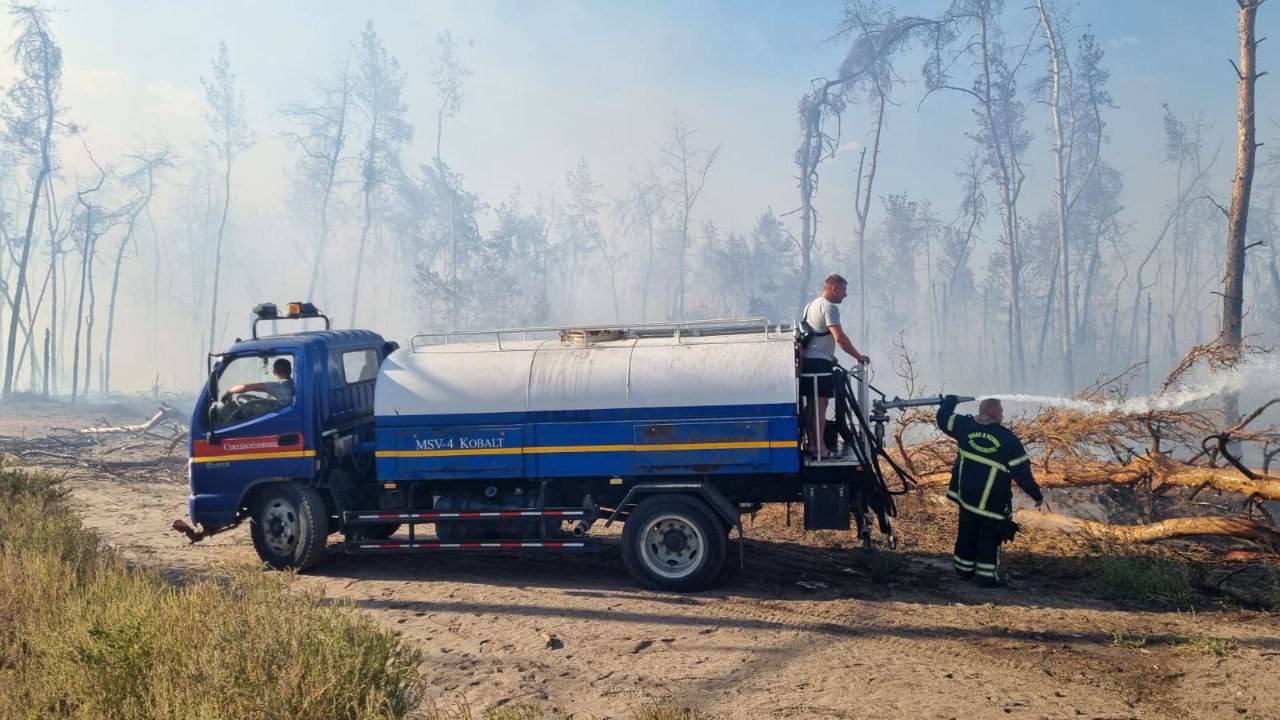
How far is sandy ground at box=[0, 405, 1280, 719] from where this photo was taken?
17.1 feet

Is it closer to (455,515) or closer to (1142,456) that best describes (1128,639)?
(1142,456)

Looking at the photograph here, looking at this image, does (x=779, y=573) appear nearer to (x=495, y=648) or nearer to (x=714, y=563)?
(x=714, y=563)

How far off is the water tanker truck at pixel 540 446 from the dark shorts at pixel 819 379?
122 mm

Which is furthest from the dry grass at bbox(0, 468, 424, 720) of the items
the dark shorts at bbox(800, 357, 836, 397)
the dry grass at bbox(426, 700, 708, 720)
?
the dark shorts at bbox(800, 357, 836, 397)

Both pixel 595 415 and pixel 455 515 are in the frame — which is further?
pixel 455 515

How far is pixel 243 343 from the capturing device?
29.6 feet

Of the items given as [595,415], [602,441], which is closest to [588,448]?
[602,441]

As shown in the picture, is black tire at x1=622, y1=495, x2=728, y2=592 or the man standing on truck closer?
black tire at x1=622, y1=495, x2=728, y2=592

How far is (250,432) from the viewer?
8.72 m

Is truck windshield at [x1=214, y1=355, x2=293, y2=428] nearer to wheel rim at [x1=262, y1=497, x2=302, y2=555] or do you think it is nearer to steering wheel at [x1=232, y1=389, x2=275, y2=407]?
steering wheel at [x1=232, y1=389, x2=275, y2=407]

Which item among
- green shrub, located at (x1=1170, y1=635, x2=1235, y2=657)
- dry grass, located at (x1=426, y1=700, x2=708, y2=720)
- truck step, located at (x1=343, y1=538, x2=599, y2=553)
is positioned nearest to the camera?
dry grass, located at (x1=426, y1=700, x2=708, y2=720)

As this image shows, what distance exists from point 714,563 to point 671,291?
67748 mm

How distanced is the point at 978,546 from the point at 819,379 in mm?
2339

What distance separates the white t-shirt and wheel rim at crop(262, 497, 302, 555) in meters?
5.88
